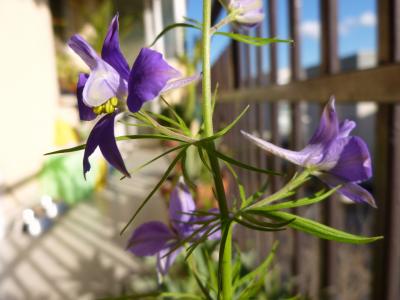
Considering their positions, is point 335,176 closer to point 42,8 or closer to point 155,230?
point 155,230

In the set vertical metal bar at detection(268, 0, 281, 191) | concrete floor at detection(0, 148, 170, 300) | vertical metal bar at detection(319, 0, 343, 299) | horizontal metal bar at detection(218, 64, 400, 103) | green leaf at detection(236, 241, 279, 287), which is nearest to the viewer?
green leaf at detection(236, 241, 279, 287)

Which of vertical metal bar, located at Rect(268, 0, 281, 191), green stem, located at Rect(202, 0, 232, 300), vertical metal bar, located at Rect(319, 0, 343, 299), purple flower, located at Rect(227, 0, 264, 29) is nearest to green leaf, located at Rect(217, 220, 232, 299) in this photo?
green stem, located at Rect(202, 0, 232, 300)

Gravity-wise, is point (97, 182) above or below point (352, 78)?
below

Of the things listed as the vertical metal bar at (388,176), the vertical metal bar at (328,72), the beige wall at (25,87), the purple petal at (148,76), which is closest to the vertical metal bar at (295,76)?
the vertical metal bar at (328,72)

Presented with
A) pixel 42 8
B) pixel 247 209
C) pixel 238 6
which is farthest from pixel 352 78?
pixel 42 8

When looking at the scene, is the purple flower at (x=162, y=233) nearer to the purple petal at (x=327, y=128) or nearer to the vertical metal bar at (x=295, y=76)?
the purple petal at (x=327, y=128)

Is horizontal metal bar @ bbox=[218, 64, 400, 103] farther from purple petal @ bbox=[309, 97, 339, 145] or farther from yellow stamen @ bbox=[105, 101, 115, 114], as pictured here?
yellow stamen @ bbox=[105, 101, 115, 114]
